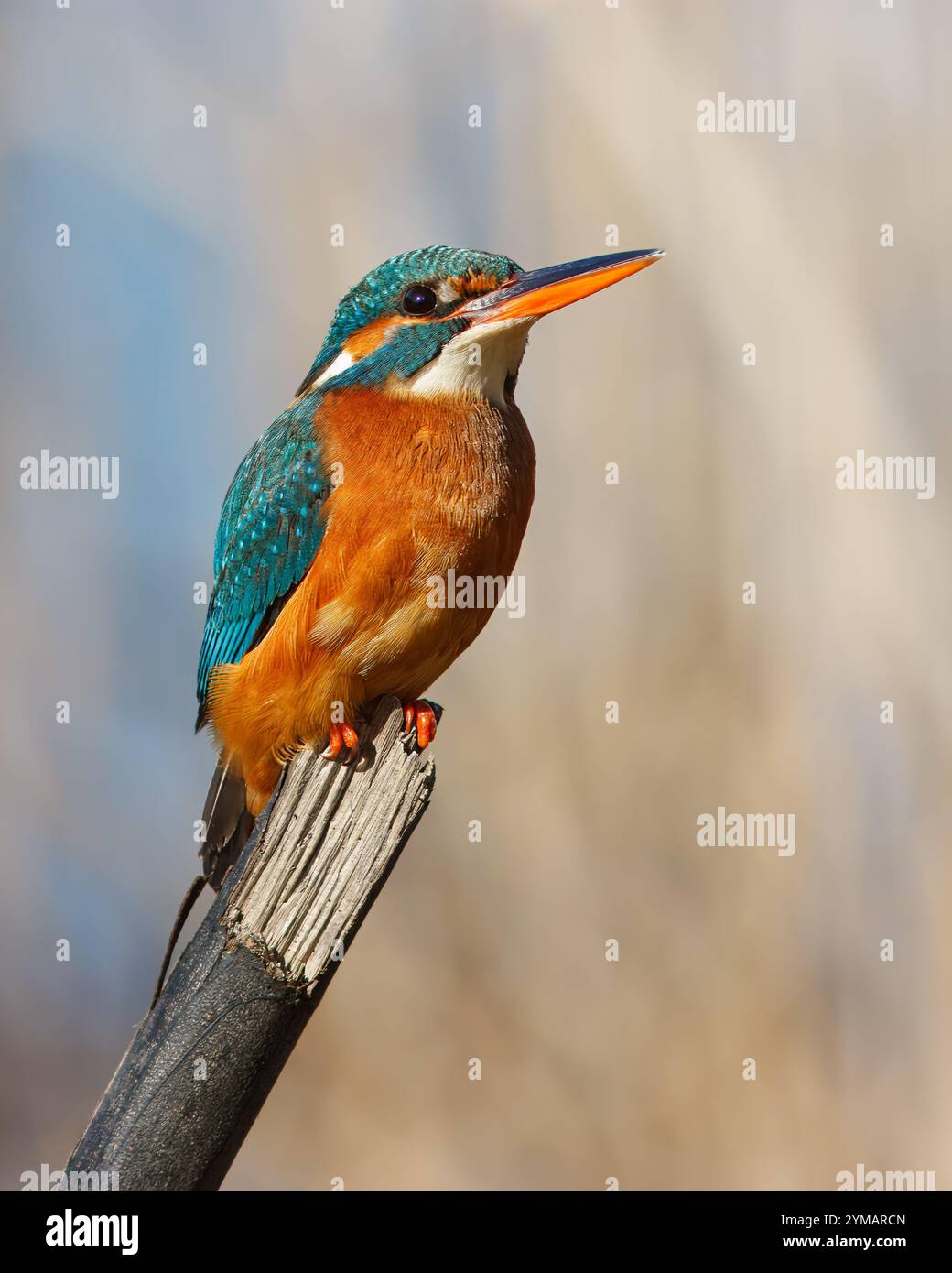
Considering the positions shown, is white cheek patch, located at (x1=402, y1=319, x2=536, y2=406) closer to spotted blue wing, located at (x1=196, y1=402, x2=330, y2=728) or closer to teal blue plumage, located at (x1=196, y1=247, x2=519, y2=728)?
teal blue plumage, located at (x1=196, y1=247, x2=519, y2=728)

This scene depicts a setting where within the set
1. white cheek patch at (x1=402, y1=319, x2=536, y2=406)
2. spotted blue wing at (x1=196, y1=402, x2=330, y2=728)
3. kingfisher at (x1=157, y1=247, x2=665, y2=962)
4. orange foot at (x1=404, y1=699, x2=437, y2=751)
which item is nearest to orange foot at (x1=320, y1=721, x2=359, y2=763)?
kingfisher at (x1=157, y1=247, x2=665, y2=962)

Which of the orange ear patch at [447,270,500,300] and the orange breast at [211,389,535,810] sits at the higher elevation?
the orange ear patch at [447,270,500,300]

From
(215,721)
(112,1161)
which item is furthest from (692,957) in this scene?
(112,1161)

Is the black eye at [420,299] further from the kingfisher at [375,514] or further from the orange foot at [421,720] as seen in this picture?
the orange foot at [421,720]

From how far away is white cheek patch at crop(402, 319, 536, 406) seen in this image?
10.1ft

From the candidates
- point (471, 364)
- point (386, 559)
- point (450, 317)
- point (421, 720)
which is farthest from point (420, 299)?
point (421, 720)

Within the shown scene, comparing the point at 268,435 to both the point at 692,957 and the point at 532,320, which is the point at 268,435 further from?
the point at 692,957

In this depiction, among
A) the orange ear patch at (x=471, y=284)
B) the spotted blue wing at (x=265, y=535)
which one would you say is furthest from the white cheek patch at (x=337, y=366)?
the orange ear patch at (x=471, y=284)

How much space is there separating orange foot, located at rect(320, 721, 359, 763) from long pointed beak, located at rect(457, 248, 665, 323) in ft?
3.51

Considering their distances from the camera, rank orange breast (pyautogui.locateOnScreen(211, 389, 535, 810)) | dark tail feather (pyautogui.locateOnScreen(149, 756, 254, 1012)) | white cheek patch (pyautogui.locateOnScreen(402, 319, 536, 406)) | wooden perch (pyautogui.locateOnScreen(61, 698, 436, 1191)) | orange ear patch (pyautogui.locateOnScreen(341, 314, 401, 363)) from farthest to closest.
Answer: dark tail feather (pyautogui.locateOnScreen(149, 756, 254, 1012)), orange ear patch (pyautogui.locateOnScreen(341, 314, 401, 363)), white cheek patch (pyautogui.locateOnScreen(402, 319, 536, 406)), orange breast (pyautogui.locateOnScreen(211, 389, 535, 810)), wooden perch (pyautogui.locateOnScreen(61, 698, 436, 1191))

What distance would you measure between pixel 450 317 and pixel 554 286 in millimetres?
300

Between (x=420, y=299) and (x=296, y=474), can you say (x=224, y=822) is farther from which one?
(x=420, y=299)

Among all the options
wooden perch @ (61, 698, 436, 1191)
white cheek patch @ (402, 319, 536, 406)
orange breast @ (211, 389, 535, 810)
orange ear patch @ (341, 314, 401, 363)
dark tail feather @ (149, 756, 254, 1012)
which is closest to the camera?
wooden perch @ (61, 698, 436, 1191)

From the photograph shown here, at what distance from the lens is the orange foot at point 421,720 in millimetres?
3162
